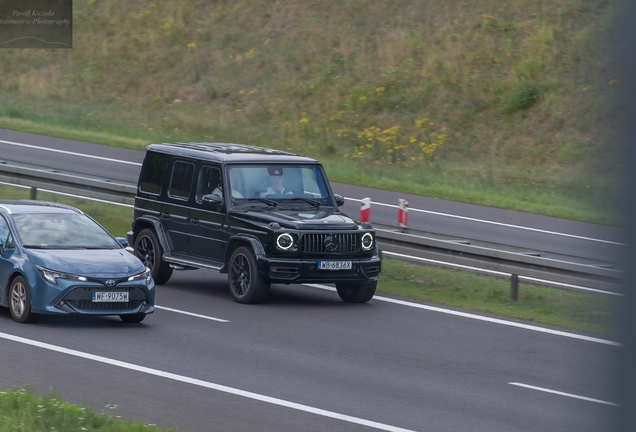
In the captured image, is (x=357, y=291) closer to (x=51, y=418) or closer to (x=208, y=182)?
(x=208, y=182)

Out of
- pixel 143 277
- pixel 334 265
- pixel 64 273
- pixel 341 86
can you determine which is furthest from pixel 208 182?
pixel 341 86

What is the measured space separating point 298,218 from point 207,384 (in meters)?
5.44

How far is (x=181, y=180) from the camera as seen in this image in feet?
52.7

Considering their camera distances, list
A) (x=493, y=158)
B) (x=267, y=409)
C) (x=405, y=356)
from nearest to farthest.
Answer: (x=267, y=409) < (x=405, y=356) < (x=493, y=158)

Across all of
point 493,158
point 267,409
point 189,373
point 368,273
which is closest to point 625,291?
point 267,409

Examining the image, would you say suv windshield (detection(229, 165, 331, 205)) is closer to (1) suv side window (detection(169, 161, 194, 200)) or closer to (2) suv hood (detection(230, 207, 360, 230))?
(2) suv hood (detection(230, 207, 360, 230))

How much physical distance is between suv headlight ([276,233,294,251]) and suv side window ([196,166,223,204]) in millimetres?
1607

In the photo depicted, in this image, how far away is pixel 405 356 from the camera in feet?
37.9

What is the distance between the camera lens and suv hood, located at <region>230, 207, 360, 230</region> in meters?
14.5

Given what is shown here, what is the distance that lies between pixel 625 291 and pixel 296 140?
1335 inches

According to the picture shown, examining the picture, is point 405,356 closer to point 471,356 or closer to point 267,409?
point 471,356

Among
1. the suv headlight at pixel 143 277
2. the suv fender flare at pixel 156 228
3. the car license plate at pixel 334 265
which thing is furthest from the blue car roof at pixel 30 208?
the car license plate at pixel 334 265

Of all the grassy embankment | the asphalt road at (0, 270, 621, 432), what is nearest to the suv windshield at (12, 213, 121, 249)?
the asphalt road at (0, 270, 621, 432)

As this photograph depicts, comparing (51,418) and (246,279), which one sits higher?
(51,418)
